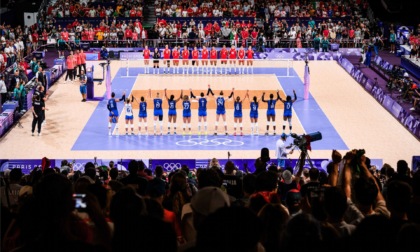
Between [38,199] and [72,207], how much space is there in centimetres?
25

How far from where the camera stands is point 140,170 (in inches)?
499

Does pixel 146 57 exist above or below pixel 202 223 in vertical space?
below

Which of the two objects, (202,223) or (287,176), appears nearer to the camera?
(202,223)

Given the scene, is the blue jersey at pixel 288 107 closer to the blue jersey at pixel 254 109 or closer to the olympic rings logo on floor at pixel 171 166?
the blue jersey at pixel 254 109

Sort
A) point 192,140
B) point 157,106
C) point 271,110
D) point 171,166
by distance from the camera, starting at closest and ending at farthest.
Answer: point 171,166, point 192,140, point 271,110, point 157,106

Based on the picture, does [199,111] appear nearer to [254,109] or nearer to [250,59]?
[254,109]

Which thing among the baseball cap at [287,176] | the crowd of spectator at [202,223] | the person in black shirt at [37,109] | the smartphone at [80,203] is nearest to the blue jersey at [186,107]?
the person in black shirt at [37,109]

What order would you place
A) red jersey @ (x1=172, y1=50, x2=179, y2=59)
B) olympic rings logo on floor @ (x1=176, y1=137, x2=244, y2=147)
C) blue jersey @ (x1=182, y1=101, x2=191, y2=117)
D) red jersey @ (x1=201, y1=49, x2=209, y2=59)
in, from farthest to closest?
red jersey @ (x1=201, y1=49, x2=209, y2=59) → red jersey @ (x1=172, y1=50, x2=179, y2=59) → blue jersey @ (x1=182, y1=101, x2=191, y2=117) → olympic rings logo on floor @ (x1=176, y1=137, x2=244, y2=147)

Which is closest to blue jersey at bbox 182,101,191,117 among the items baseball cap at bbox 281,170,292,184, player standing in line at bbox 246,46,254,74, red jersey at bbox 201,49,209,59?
player standing in line at bbox 246,46,254,74

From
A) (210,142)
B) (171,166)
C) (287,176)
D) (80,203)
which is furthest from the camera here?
(210,142)

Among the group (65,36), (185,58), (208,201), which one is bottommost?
(185,58)

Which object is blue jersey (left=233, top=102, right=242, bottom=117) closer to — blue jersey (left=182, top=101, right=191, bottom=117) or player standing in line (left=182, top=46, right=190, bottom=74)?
blue jersey (left=182, top=101, right=191, bottom=117)

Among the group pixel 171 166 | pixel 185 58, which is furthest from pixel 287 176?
pixel 185 58

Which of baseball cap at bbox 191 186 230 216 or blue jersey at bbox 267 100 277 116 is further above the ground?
baseball cap at bbox 191 186 230 216
